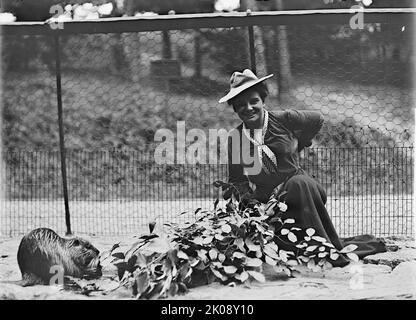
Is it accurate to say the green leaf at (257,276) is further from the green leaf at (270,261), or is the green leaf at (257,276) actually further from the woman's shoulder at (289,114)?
the woman's shoulder at (289,114)

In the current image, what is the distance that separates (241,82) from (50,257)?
5.00ft

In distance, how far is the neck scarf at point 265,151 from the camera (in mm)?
4637

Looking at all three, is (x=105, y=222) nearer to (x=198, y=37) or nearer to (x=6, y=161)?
(x=6, y=161)

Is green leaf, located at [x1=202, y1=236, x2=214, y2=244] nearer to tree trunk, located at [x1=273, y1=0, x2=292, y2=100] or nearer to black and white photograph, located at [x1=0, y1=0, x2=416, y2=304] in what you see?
black and white photograph, located at [x1=0, y1=0, x2=416, y2=304]

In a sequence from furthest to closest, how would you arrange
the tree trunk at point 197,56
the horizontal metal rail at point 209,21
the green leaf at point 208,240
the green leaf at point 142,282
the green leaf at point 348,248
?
the tree trunk at point 197,56 < the horizontal metal rail at point 209,21 < the green leaf at point 348,248 < the green leaf at point 208,240 < the green leaf at point 142,282

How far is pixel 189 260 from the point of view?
4.40m

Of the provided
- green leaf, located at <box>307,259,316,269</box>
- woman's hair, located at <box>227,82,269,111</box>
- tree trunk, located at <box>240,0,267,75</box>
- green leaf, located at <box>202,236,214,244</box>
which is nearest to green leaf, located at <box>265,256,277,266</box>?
green leaf, located at <box>307,259,316,269</box>

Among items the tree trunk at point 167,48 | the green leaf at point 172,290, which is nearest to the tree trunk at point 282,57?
the tree trunk at point 167,48

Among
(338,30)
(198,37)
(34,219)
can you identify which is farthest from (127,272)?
(338,30)

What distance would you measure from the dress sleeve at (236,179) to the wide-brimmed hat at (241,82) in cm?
27

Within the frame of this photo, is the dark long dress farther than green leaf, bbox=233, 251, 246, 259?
Yes

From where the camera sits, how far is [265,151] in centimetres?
464

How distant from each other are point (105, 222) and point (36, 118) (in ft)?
2.58

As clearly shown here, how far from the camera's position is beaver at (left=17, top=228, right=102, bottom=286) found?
181 inches
